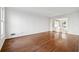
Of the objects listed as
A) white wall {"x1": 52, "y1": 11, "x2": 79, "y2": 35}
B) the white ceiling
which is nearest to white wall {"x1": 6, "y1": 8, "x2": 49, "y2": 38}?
the white ceiling

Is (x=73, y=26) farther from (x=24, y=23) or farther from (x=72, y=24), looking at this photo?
(x=24, y=23)

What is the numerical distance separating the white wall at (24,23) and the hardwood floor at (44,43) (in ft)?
0.20

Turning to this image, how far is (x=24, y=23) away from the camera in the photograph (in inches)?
30.9

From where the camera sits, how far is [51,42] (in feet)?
2.85

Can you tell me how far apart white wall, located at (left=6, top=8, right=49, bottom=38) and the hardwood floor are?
0.20ft

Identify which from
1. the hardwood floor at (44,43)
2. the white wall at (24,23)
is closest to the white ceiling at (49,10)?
the white wall at (24,23)

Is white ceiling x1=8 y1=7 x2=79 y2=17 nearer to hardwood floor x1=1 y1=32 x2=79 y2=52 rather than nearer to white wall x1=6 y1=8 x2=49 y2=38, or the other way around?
white wall x1=6 y1=8 x2=49 y2=38

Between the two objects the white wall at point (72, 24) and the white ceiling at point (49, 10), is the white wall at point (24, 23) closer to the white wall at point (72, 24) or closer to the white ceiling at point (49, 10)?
the white ceiling at point (49, 10)

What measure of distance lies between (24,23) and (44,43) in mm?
342

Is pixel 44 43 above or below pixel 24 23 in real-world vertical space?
below

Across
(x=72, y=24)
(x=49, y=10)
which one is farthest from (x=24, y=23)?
(x=72, y=24)

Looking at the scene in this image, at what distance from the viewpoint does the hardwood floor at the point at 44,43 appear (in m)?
0.77
